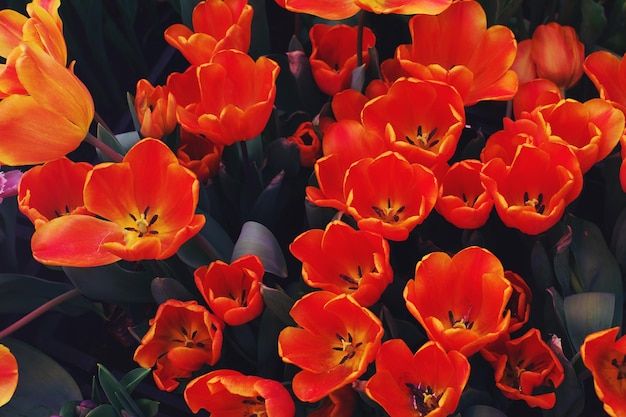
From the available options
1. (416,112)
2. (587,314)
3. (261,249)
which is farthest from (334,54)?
(587,314)

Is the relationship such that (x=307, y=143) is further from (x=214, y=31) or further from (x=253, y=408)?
(x=253, y=408)

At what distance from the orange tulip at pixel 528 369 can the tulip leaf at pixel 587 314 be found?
4 centimetres

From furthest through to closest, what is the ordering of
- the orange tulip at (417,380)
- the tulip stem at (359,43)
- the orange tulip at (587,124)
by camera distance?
the tulip stem at (359,43) → the orange tulip at (587,124) → the orange tulip at (417,380)

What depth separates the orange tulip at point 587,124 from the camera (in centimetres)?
63

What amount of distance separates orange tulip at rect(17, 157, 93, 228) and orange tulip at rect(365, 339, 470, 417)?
0.98 ft

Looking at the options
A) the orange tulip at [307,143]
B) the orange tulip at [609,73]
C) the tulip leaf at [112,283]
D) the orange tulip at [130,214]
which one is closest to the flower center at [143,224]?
the orange tulip at [130,214]

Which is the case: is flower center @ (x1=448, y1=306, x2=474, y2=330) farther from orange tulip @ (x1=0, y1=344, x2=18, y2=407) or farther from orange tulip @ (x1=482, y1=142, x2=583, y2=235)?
orange tulip @ (x1=0, y1=344, x2=18, y2=407)

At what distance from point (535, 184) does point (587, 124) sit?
0.24 ft

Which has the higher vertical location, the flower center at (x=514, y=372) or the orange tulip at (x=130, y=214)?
the orange tulip at (x=130, y=214)

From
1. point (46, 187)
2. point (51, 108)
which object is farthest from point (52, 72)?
point (46, 187)

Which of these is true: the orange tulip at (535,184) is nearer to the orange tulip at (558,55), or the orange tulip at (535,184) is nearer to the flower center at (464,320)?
the flower center at (464,320)

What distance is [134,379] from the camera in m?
0.67

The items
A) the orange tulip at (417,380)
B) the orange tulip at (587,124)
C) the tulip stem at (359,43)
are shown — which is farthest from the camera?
the tulip stem at (359,43)

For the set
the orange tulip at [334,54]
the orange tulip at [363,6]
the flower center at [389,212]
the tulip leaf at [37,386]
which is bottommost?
the tulip leaf at [37,386]
